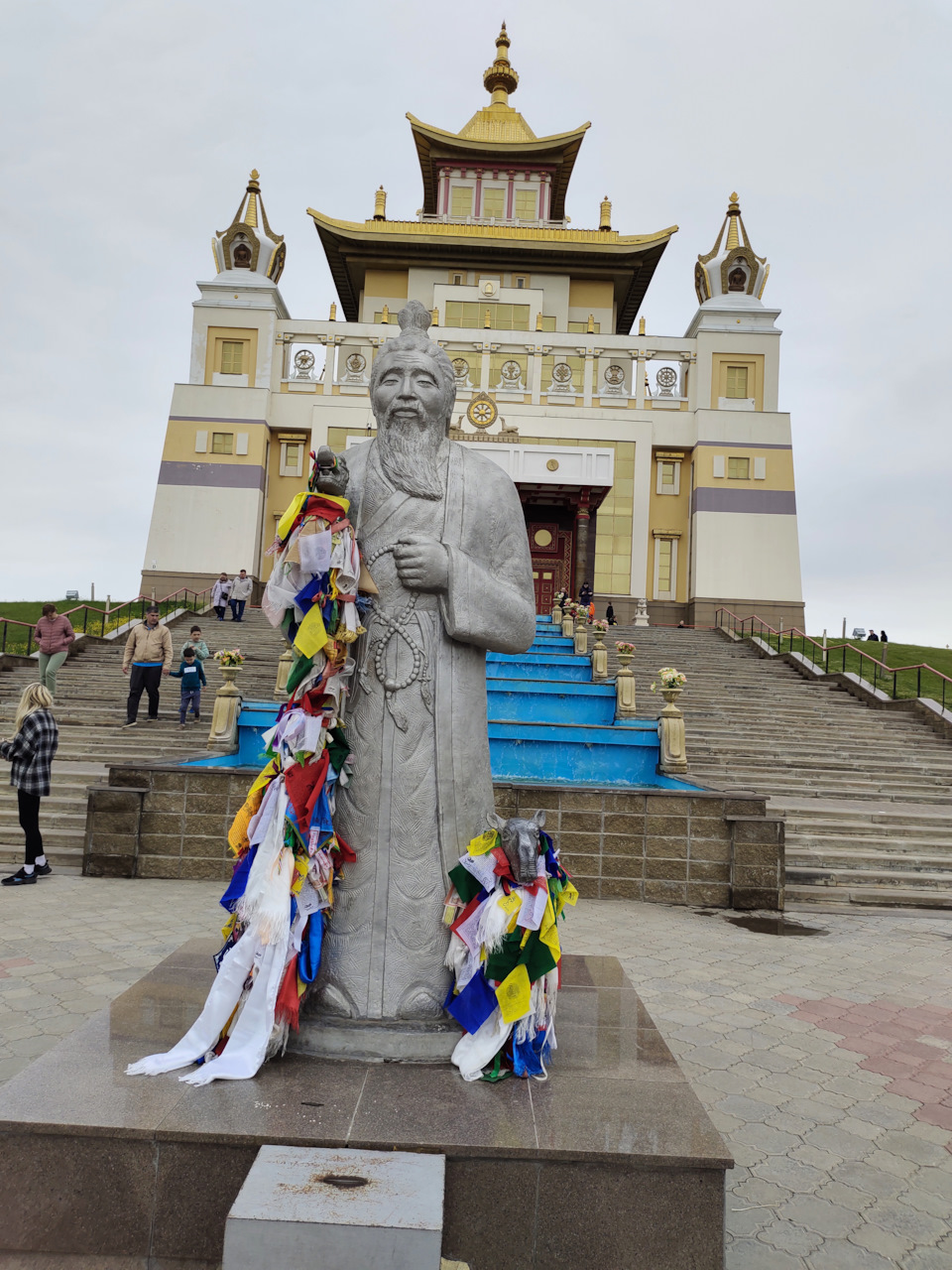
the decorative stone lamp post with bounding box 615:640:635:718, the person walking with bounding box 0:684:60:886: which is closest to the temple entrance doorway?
the decorative stone lamp post with bounding box 615:640:635:718

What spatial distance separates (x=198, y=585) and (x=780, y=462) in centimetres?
1948

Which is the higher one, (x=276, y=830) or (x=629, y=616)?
(x=629, y=616)

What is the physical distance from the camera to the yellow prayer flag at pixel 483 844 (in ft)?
10.0

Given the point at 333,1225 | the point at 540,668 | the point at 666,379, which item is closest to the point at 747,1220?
the point at 333,1225

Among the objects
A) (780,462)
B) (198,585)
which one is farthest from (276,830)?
(780,462)

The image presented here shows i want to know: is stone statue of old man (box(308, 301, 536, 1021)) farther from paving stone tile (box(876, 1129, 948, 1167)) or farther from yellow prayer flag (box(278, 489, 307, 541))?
paving stone tile (box(876, 1129, 948, 1167))

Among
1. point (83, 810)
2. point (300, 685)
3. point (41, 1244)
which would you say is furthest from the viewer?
point (83, 810)

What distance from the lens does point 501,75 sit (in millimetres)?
39875

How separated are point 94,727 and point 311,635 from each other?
38.6ft

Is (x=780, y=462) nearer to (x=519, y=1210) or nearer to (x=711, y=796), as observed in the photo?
(x=711, y=796)

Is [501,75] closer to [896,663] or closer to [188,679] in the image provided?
[896,663]

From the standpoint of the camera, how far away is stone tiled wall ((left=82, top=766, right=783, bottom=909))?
8141mm

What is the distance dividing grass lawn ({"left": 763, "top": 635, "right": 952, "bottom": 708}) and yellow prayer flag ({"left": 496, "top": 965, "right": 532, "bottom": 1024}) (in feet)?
50.8

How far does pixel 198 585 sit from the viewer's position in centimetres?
2977
